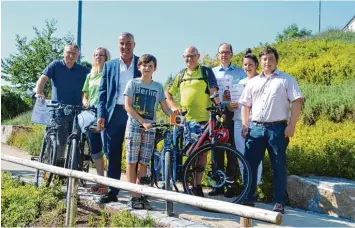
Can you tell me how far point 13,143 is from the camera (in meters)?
13.1

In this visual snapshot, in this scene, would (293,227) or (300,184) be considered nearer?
(293,227)

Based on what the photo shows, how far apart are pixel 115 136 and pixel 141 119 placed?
478mm

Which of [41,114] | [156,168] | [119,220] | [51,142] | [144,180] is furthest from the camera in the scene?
[41,114]

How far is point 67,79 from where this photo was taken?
6.38 meters

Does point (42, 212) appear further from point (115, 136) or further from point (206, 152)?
point (206, 152)

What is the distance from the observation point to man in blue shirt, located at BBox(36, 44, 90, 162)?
6293 mm

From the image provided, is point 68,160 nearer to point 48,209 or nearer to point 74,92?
point 48,209

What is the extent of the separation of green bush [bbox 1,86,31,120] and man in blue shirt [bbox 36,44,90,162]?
18006mm

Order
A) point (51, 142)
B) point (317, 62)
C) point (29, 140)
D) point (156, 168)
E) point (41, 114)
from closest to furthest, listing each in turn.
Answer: point (156, 168) < point (51, 142) < point (41, 114) < point (29, 140) < point (317, 62)

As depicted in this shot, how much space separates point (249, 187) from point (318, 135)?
2.88 m

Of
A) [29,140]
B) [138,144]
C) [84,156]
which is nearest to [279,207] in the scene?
[138,144]

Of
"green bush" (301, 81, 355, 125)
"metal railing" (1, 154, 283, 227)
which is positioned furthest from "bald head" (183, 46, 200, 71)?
"green bush" (301, 81, 355, 125)

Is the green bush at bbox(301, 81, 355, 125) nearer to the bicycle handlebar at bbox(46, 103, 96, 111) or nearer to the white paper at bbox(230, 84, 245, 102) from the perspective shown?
the white paper at bbox(230, 84, 245, 102)

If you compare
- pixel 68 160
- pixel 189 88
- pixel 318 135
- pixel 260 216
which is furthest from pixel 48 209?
pixel 318 135
